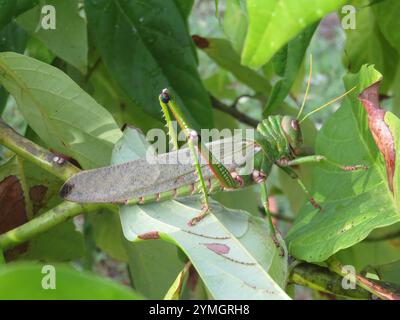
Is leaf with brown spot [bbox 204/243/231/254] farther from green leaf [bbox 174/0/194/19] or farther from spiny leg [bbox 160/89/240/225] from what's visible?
green leaf [bbox 174/0/194/19]

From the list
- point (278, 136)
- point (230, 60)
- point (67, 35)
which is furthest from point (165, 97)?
point (230, 60)

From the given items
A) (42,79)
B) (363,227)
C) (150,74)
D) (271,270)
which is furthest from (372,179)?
(42,79)

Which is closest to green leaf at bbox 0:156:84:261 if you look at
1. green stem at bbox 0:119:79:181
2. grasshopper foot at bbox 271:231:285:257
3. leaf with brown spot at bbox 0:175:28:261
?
leaf with brown spot at bbox 0:175:28:261

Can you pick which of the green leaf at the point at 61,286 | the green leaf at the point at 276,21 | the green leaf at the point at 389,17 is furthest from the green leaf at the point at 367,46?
the green leaf at the point at 61,286

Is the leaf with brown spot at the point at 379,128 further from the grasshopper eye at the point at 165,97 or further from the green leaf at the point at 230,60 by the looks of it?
the green leaf at the point at 230,60

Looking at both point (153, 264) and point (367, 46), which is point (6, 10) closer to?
point (153, 264)
